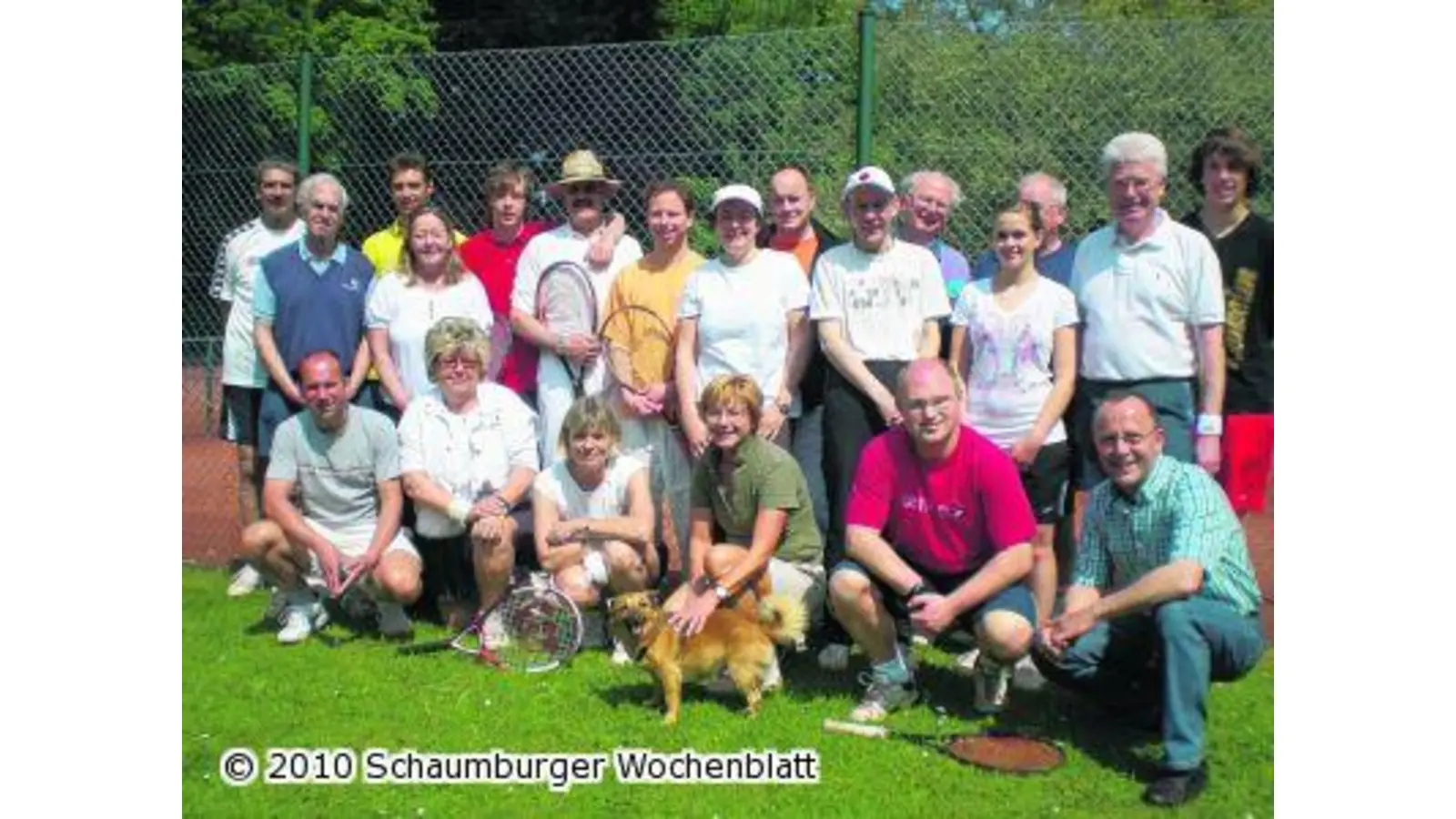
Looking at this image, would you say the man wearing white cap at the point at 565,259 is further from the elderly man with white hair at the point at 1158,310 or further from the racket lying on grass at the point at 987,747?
the elderly man with white hair at the point at 1158,310

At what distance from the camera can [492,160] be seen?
21.4 feet

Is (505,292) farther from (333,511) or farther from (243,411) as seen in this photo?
(243,411)

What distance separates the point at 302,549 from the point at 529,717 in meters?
1.37

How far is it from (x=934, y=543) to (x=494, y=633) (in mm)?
1648

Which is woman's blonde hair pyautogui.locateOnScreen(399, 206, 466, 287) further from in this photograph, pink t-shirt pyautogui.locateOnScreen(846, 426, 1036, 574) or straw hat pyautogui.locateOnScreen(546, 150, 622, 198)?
pink t-shirt pyautogui.locateOnScreen(846, 426, 1036, 574)

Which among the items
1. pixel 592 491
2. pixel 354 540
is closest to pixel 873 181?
pixel 592 491

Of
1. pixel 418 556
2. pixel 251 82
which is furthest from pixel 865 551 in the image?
pixel 251 82

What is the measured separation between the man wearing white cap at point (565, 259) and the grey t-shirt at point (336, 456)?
1.95 feet

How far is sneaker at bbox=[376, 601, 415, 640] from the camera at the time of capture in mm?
5406

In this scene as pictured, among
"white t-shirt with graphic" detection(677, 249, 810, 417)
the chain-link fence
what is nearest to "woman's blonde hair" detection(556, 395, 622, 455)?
"white t-shirt with graphic" detection(677, 249, 810, 417)

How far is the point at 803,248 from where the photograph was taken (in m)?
5.15

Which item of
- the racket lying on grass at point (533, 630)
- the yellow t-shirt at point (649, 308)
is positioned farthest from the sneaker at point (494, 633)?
the yellow t-shirt at point (649, 308)

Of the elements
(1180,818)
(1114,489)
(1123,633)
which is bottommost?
(1180,818)

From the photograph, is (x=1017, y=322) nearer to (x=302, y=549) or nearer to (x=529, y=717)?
(x=529, y=717)
